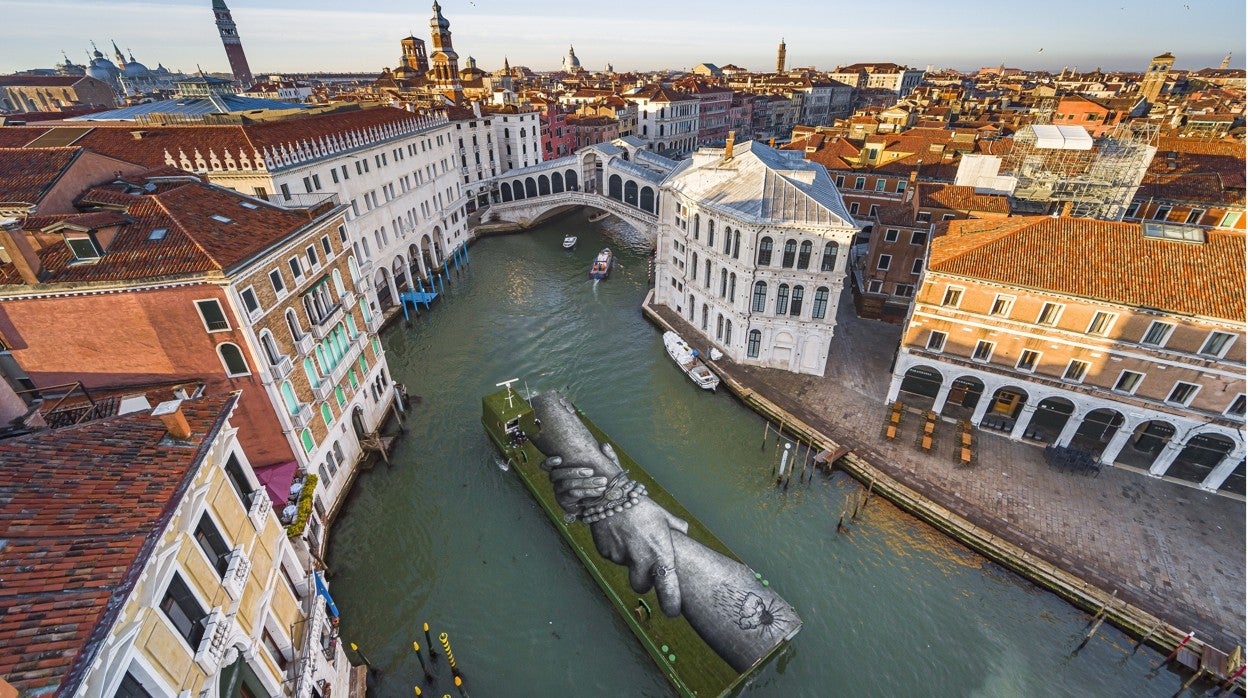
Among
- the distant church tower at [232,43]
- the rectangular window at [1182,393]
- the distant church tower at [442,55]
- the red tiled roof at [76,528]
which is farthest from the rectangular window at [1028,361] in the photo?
the distant church tower at [232,43]

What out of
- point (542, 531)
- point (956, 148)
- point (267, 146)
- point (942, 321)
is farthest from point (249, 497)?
point (956, 148)

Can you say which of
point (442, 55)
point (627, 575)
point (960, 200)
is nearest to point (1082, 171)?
point (960, 200)

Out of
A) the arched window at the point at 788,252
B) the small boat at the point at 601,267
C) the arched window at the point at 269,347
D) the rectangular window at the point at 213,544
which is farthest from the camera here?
the small boat at the point at 601,267

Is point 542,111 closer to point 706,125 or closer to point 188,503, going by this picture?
point 706,125

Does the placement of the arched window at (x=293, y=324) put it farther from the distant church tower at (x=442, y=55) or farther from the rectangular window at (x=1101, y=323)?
the distant church tower at (x=442, y=55)

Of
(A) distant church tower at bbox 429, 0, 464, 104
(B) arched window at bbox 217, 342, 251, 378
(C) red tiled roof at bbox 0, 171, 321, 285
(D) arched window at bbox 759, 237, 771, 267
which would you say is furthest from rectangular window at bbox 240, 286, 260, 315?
(A) distant church tower at bbox 429, 0, 464, 104
